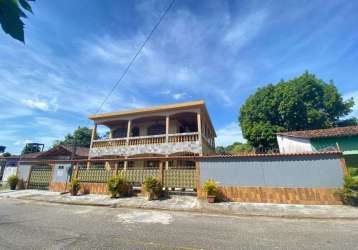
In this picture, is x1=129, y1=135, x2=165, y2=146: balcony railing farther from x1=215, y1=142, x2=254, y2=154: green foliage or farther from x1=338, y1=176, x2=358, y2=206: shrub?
x1=338, y1=176, x2=358, y2=206: shrub

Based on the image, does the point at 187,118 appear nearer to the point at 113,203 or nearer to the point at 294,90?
the point at 113,203

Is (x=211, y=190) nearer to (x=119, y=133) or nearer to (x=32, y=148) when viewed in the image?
(x=119, y=133)

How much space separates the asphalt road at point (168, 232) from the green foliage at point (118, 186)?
3050 mm

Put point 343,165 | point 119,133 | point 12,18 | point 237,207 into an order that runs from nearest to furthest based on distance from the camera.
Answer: point 12,18
point 237,207
point 343,165
point 119,133

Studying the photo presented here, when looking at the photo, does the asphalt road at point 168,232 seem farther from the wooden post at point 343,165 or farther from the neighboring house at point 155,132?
the neighboring house at point 155,132

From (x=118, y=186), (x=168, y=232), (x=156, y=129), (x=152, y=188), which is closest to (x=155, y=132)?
(x=156, y=129)

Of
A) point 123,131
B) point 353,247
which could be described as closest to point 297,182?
point 353,247

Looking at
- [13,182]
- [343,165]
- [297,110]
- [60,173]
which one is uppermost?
[297,110]

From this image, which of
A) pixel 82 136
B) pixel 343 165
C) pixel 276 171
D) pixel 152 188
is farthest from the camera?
pixel 82 136

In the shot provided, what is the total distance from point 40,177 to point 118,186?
7580mm

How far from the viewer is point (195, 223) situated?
18.5ft

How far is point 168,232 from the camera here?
189 inches

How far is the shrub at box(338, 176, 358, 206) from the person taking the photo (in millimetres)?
6844

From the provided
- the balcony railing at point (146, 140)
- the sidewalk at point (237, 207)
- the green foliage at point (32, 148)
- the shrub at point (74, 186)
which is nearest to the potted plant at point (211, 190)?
the sidewalk at point (237, 207)
